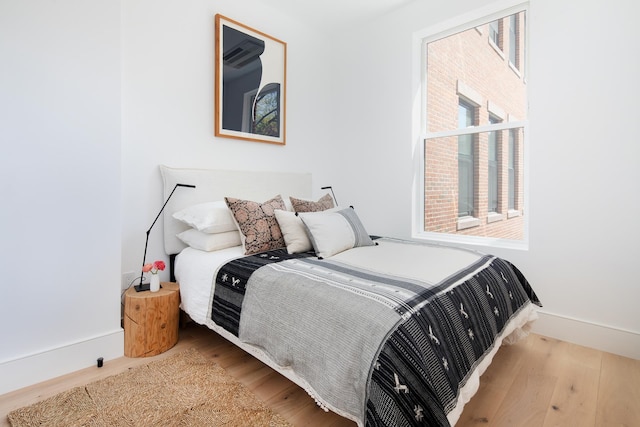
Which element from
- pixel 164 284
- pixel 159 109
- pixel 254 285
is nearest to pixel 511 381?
pixel 254 285

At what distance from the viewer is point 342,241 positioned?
7.16ft

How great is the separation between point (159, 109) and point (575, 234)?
10.4 ft

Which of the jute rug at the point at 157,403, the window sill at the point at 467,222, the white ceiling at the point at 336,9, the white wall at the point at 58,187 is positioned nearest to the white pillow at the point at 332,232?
the jute rug at the point at 157,403

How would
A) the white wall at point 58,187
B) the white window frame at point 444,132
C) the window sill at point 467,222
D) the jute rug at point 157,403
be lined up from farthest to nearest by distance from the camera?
the window sill at point 467,222 → the white window frame at point 444,132 → the white wall at point 58,187 → the jute rug at point 157,403

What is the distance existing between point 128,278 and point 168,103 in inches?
52.6

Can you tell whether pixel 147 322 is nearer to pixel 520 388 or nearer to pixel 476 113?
pixel 520 388

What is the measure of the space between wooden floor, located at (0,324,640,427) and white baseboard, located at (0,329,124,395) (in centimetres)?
4

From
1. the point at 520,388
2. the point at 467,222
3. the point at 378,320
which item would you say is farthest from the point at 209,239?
the point at 467,222

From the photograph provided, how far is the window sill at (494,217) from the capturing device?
9.05 feet

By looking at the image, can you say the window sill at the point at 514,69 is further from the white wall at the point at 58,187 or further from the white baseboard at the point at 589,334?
the white wall at the point at 58,187

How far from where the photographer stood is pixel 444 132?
301 cm

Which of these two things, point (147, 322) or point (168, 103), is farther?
point (168, 103)

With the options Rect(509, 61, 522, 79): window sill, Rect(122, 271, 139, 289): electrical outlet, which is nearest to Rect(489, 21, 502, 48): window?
Rect(509, 61, 522, 79): window sill

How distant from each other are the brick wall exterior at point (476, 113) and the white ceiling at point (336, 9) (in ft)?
2.07
